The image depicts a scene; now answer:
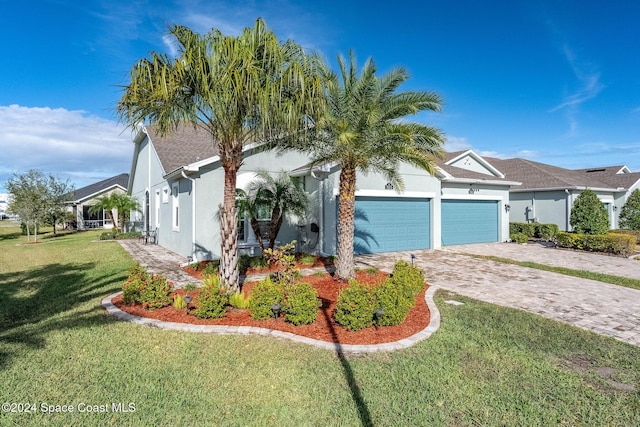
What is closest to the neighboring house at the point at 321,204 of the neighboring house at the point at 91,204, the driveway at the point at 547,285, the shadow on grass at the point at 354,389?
the driveway at the point at 547,285

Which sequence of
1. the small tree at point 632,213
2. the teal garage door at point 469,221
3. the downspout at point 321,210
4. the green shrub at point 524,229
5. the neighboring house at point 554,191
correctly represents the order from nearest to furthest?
1. the downspout at point 321,210
2. the teal garage door at point 469,221
3. the green shrub at point 524,229
4. the neighboring house at point 554,191
5. the small tree at point 632,213

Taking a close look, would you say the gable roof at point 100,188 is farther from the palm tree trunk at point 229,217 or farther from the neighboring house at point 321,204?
the palm tree trunk at point 229,217

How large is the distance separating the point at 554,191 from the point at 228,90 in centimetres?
2218

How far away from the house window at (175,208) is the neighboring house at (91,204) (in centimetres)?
2034

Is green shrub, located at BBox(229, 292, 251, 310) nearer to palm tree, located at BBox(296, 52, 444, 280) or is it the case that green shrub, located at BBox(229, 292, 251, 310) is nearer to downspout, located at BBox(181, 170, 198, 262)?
palm tree, located at BBox(296, 52, 444, 280)

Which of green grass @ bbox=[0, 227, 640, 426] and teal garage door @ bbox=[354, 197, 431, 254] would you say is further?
teal garage door @ bbox=[354, 197, 431, 254]

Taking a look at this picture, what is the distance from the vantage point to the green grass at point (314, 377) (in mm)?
3367

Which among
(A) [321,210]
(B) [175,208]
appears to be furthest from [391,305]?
(B) [175,208]

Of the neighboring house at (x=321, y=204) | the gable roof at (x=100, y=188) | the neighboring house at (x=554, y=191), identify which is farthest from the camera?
the gable roof at (x=100, y=188)

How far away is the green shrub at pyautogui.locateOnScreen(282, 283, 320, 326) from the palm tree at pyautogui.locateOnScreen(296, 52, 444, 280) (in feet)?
9.77

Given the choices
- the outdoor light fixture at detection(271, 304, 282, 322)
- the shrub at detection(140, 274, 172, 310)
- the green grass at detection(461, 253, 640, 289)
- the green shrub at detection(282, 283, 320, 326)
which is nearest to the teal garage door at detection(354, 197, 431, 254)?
the green grass at detection(461, 253, 640, 289)

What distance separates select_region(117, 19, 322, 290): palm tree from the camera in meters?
5.95

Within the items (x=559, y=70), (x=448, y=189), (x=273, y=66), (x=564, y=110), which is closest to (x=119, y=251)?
(x=273, y=66)

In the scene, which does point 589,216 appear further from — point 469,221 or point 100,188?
point 100,188
